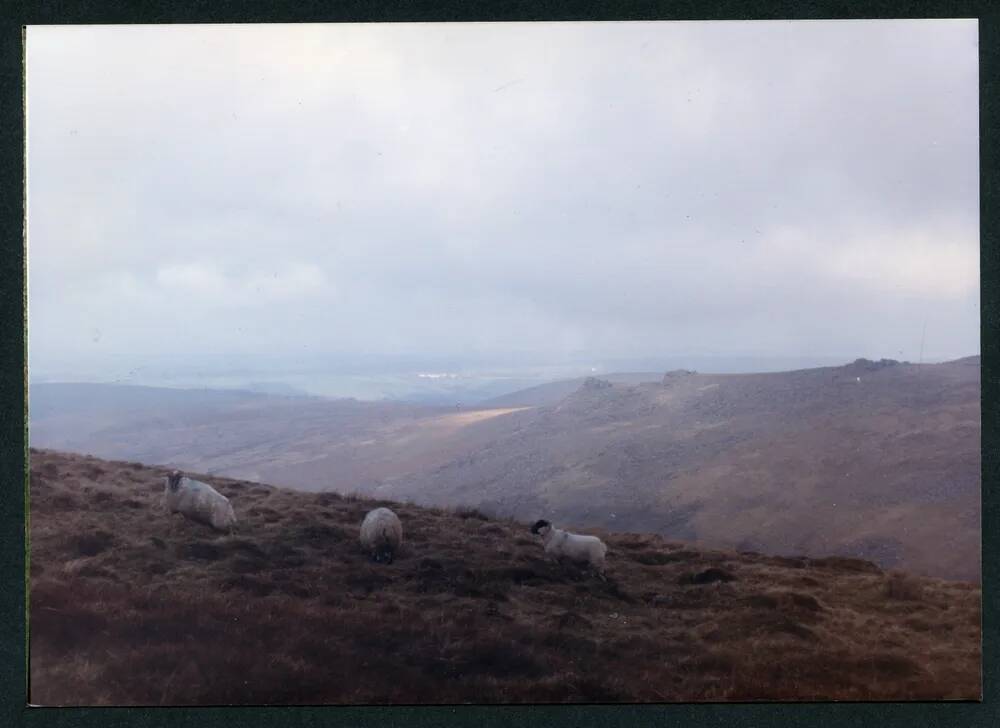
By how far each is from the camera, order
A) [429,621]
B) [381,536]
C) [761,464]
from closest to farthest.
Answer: [429,621]
[381,536]
[761,464]

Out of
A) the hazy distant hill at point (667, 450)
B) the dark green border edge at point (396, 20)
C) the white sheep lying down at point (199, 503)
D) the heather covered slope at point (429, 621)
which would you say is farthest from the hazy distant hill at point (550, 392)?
the dark green border edge at point (396, 20)

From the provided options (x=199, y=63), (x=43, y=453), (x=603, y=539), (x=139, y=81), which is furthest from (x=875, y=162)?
(x=43, y=453)

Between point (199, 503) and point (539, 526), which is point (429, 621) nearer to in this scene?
point (539, 526)

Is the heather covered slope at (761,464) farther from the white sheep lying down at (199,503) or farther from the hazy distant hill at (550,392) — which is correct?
the white sheep lying down at (199,503)

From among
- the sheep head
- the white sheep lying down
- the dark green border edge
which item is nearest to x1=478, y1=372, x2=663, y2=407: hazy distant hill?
the sheep head

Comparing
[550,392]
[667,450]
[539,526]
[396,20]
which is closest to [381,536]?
[539,526]
